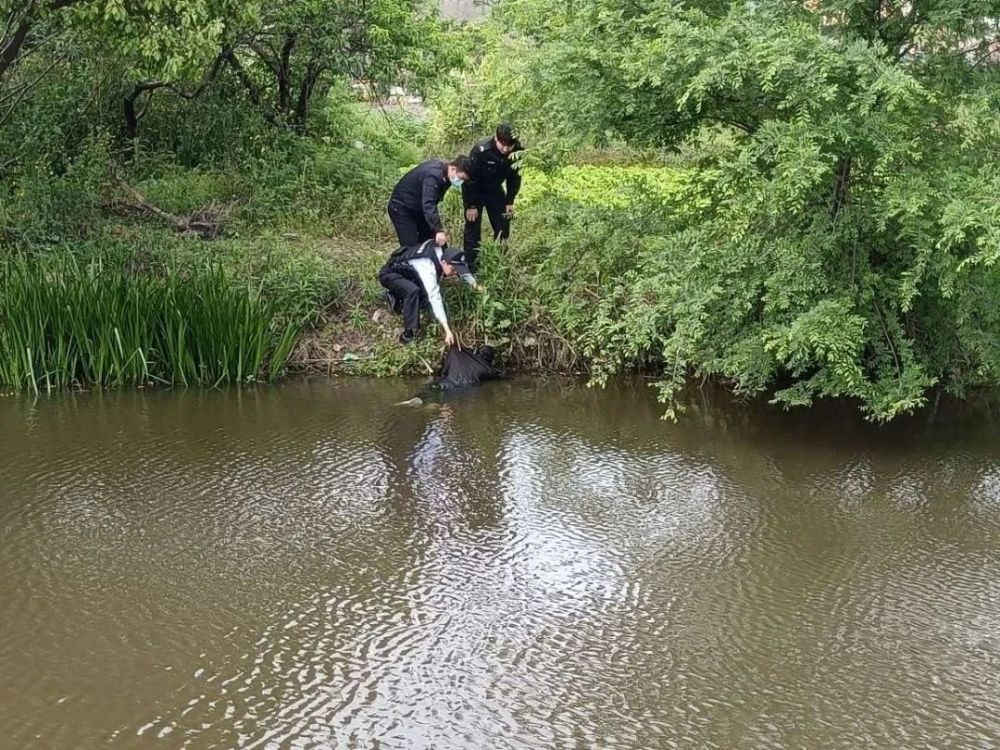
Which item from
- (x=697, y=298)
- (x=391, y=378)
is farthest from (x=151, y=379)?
(x=697, y=298)

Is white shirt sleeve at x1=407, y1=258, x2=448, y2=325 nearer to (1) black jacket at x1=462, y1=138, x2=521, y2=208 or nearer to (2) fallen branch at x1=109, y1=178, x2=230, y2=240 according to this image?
(1) black jacket at x1=462, y1=138, x2=521, y2=208

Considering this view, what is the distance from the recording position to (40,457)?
5836 mm

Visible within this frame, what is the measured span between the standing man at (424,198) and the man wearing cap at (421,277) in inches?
4.7

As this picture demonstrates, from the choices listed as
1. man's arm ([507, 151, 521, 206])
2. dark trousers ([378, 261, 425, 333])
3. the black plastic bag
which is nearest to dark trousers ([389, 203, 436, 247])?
dark trousers ([378, 261, 425, 333])

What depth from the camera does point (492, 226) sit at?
28.2ft

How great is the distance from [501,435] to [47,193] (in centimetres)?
587

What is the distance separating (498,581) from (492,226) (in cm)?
477

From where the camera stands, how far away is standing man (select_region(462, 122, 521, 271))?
8.23 metres

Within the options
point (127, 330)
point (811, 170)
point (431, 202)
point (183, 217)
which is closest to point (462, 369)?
point (431, 202)

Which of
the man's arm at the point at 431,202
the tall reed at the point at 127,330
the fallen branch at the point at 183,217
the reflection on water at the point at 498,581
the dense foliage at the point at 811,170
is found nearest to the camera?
the reflection on water at the point at 498,581

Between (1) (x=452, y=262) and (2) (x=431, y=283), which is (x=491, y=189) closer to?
(1) (x=452, y=262)

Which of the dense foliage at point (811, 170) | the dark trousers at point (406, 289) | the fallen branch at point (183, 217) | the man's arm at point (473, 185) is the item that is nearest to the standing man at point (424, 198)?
the man's arm at point (473, 185)

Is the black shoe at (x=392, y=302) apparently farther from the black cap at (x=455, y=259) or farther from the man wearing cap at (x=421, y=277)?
the black cap at (x=455, y=259)

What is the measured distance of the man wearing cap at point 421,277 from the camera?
25.6ft
